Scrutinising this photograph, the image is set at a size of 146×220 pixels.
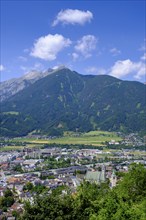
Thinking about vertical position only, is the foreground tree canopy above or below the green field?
below

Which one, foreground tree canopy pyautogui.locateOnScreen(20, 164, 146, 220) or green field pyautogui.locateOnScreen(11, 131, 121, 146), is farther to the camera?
green field pyautogui.locateOnScreen(11, 131, 121, 146)

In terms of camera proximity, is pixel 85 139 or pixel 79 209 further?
pixel 85 139

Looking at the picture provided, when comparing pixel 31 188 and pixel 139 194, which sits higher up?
pixel 139 194

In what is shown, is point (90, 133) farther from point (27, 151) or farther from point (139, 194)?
point (139, 194)

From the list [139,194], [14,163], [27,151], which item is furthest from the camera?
[27,151]

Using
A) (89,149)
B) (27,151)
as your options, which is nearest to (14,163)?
(27,151)

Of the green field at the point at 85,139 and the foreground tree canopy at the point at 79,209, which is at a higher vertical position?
the green field at the point at 85,139

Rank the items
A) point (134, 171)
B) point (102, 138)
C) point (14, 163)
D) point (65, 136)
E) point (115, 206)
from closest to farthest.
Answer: point (115, 206) → point (134, 171) → point (14, 163) → point (102, 138) → point (65, 136)

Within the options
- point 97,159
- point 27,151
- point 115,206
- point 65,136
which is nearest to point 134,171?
point 115,206

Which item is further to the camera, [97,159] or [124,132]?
[124,132]

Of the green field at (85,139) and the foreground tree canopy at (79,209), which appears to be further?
the green field at (85,139)

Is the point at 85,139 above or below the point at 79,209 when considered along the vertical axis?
above
